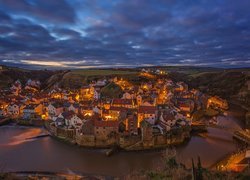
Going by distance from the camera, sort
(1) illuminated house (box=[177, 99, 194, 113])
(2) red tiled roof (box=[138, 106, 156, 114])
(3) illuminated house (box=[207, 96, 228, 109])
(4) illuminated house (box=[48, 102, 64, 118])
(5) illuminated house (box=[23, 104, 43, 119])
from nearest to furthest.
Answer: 1. (2) red tiled roof (box=[138, 106, 156, 114])
2. (4) illuminated house (box=[48, 102, 64, 118])
3. (5) illuminated house (box=[23, 104, 43, 119])
4. (1) illuminated house (box=[177, 99, 194, 113])
5. (3) illuminated house (box=[207, 96, 228, 109])

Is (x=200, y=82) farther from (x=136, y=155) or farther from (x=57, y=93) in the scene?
(x=136, y=155)

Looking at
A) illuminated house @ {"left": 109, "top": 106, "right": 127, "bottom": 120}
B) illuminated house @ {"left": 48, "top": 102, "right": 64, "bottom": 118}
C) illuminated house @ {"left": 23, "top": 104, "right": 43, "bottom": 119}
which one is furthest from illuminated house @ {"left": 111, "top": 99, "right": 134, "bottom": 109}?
illuminated house @ {"left": 23, "top": 104, "right": 43, "bottom": 119}

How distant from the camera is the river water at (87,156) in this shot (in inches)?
817

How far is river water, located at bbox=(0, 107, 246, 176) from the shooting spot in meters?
20.8

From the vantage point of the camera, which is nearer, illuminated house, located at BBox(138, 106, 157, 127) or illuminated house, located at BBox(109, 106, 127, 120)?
illuminated house, located at BBox(138, 106, 157, 127)

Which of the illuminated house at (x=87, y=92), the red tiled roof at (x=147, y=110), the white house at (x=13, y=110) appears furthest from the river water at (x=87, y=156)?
the illuminated house at (x=87, y=92)

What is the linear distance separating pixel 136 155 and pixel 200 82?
63.9 metres

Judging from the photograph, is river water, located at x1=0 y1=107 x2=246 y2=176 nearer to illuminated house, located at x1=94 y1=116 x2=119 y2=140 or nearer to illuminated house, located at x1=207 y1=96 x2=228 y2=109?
illuminated house, located at x1=94 y1=116 x2=119 y2=140

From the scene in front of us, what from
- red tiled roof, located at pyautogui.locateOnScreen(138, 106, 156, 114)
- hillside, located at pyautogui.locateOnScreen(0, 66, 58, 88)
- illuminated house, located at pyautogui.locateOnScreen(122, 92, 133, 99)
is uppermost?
hillside, located at pyautogui.locateOnScreen(0, 66, 58, 88)

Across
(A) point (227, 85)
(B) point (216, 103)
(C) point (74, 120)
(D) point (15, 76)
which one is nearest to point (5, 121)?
(C) point (74, 120)

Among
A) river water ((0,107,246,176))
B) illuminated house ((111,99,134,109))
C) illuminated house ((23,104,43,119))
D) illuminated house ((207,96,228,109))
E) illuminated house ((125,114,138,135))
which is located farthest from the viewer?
illuminated house ((207,96,228,109))

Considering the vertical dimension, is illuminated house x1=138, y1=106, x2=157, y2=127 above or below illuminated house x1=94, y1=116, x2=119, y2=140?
above

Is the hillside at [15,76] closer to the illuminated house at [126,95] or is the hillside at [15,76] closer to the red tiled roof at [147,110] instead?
the illuminated house at [126,95]

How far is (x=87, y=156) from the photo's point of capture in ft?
76.6
